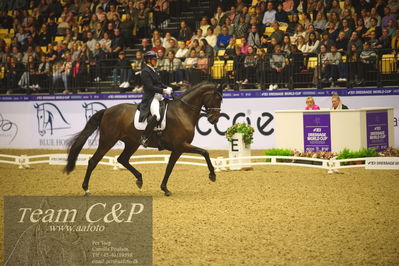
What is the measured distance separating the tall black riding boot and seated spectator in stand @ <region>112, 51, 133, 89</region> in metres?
9.37

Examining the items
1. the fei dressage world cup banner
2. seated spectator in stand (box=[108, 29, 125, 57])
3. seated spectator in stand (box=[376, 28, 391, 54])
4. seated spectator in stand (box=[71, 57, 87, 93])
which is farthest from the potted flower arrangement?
seated spectator in stand (box=[108, 29, 125, 57])

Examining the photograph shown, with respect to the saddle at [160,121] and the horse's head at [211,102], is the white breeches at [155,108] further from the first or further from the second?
the horse's head at [211,102]

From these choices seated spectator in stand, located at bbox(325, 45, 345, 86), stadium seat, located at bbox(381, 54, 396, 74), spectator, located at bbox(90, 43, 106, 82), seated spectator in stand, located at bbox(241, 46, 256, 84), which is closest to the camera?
stadium seat, located at bbox(381, 54, 396, 74)

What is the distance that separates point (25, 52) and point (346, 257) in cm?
1991

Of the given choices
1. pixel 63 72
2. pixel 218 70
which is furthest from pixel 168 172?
pixel 63 72

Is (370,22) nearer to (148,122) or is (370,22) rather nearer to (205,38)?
(205,38)

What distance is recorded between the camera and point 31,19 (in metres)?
26.8

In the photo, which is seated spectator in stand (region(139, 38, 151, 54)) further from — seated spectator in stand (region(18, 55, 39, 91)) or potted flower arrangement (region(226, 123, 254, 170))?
potted flower arrangement (region(226, 123, 254, 170))

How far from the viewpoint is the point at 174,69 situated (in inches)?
824

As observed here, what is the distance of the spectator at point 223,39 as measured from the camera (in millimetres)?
21312

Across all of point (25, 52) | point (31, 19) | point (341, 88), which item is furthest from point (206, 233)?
point (31, 19)

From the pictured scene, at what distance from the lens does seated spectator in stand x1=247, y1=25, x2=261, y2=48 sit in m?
20.6

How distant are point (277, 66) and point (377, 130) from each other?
4.34 m

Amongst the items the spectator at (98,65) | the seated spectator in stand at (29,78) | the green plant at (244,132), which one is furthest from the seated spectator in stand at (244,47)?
the seated spectator in stand at (29,78)
